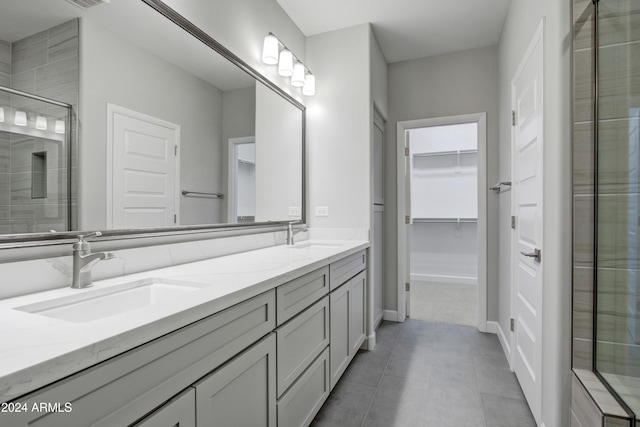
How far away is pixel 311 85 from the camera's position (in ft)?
9.18

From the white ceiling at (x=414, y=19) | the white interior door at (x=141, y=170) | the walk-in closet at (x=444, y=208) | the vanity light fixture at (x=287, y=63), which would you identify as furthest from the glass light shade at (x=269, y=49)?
the walk-in closet at (x=444, y=208)

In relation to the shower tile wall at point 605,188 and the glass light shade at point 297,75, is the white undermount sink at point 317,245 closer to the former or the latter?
the glass light shade at point 297,75

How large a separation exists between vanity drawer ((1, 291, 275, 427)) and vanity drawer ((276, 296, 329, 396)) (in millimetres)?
284

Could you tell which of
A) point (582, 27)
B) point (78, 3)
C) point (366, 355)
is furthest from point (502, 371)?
point (78, 3)

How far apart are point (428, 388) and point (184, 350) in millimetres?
1806

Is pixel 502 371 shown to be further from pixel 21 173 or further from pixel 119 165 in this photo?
pixel 21 173

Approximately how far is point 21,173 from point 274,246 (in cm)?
158

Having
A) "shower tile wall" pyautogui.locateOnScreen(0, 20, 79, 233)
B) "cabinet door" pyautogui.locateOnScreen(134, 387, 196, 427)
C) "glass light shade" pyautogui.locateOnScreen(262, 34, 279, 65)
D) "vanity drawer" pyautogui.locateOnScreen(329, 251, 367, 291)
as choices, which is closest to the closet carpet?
"vanity drawer" pyautogui.locateOnScreen(329, 251, 367, 291)

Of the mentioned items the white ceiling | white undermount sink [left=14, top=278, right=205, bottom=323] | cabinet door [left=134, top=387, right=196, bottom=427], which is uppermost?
the white ceiling

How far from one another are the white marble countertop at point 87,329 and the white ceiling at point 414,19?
227cm

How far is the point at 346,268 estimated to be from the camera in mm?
2164

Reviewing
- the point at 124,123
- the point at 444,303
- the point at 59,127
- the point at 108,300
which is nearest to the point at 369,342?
the point at 444,303

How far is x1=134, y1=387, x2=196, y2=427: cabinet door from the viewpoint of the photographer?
74cm

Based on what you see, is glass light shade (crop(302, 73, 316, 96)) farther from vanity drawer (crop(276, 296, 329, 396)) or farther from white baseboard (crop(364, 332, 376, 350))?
white baseboard (crop(364, 332, 376, 350))
